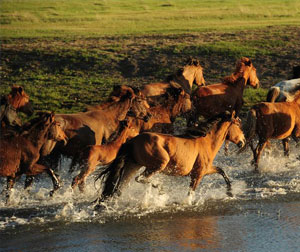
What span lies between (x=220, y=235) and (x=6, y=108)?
432cm

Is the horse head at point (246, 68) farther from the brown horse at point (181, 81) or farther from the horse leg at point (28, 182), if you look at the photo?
the horse leg at point (28, 182)

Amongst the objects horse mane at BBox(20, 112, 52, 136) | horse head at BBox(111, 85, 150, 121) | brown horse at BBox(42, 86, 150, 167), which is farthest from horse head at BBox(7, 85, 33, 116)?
horse mane at BBox(20, 112, 52, 136)

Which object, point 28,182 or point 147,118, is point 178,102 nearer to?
point 147,118

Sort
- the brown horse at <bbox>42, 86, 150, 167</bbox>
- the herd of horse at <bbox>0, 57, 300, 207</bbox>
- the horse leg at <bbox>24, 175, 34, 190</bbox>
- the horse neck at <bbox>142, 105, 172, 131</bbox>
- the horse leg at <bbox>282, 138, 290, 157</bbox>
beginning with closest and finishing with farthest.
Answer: the herd of horse at <bbox>0, 57, 300, 207</bbox>, the horse leg at <bbox>24, 175, 34, 190</bbox>, the brown horse at <bbox>42, 86, 150, 167</bbox>, the horse neck at <bbox>142, 105, 172, 131</bbox>, the horse leg at <bbox>282, 138, 290, 157</bbox>

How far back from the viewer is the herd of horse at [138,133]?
969 cm

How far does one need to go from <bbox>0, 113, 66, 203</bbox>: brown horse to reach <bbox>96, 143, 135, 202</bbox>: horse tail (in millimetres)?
938

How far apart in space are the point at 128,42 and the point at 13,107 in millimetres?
10208

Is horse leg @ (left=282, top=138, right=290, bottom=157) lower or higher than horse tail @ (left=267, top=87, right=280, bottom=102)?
lower

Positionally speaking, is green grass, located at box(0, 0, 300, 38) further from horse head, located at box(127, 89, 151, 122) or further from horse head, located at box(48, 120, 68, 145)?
horse head, located at box(48, 120, 68, 145)

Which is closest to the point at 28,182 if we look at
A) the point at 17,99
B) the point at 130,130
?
the point at 130,130

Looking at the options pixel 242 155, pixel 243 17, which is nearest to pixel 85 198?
pixel 242 155

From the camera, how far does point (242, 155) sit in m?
13.1

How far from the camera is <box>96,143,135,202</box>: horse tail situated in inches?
377

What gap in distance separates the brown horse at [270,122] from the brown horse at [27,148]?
3192 mm
